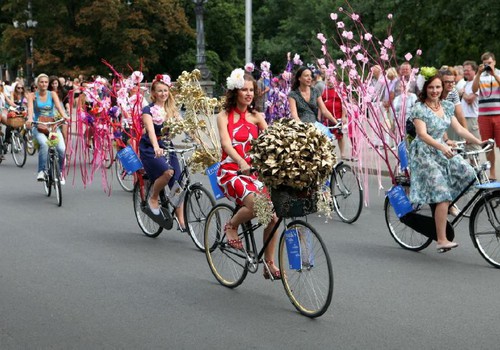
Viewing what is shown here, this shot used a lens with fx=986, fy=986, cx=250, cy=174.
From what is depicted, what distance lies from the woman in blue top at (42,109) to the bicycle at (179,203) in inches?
140

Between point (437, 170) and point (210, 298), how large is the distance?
2.50m

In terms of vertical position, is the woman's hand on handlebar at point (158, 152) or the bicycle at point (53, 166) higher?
the woman's hand on handlebar at point (158, 152)

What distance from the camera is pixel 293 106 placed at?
1141cm

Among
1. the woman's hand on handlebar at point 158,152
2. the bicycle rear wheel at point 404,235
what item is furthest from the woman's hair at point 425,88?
the woman's hand on handlebar at point 158,152

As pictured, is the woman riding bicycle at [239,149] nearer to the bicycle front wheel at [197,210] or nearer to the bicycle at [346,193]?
the bicycle front wheel at [197,210]

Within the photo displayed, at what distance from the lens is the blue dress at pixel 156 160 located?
973 cm

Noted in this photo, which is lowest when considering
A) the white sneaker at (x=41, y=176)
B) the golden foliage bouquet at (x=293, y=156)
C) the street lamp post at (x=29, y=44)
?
the white sneaker at (x=41, y=176)

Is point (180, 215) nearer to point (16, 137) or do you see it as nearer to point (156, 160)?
point (156, 160)

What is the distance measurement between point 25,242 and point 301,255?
4313 mm

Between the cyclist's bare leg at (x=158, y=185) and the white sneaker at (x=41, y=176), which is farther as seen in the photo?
the white sneaker at (x=41, y=176)

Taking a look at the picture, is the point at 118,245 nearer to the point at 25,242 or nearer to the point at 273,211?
the point at 25,242

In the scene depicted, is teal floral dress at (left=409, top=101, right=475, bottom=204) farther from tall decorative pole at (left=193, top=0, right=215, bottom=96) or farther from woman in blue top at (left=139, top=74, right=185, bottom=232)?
tall decorative pole at (left=193, top=0, right=215, bottom=96)

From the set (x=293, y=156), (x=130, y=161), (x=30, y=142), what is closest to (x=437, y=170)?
(x=293, y=156)

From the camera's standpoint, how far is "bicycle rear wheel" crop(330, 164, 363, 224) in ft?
36.6
